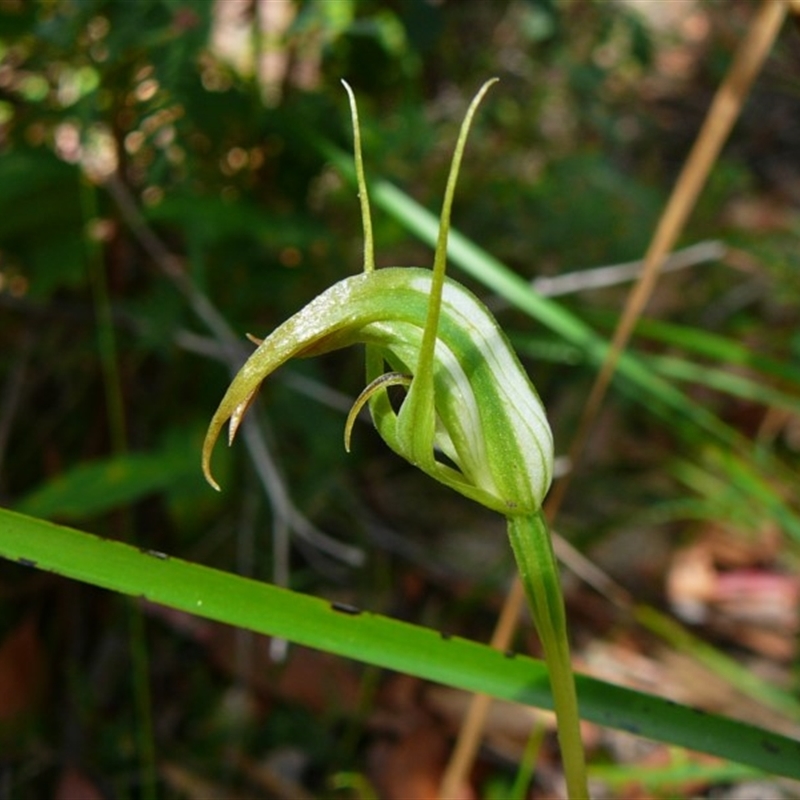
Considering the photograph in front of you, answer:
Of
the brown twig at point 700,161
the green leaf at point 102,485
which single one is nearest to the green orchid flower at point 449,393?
the brown twig at point 700,161

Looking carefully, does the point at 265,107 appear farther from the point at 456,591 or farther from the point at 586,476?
the point at 586,476

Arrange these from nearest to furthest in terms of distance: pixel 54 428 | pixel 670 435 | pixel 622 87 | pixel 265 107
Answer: pixel 265 107, pixel 54 428, pixel 670 435, pixel 622 87

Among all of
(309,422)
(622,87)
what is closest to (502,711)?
(309,422)

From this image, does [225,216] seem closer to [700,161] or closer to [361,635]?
[700,161]

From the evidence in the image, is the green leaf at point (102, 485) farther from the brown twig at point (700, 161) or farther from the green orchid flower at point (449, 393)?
the green orchid flower at point (449, 393)

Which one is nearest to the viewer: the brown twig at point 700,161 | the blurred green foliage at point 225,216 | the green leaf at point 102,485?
the brown twig at point 700,161

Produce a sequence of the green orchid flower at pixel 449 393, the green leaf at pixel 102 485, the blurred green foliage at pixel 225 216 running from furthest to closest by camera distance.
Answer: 1. the blurred green foliage at pixel 225 216
2. the green leaf at pixel 102 485
3. the green orchid flower at pixel 449 393

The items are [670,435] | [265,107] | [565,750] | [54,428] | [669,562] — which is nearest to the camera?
[565,750]

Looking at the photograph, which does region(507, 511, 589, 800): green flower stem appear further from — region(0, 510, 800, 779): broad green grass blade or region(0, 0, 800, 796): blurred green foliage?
region(0, 0, 800, 796): blurred green foliage
